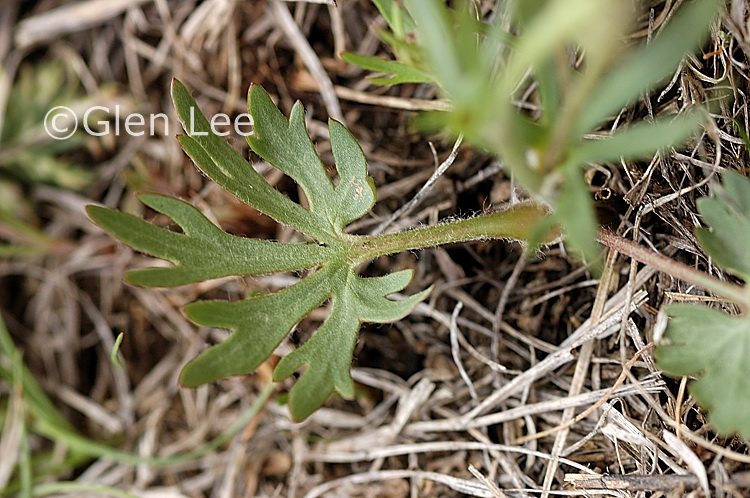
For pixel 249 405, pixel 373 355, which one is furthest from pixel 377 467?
pixel 249 405

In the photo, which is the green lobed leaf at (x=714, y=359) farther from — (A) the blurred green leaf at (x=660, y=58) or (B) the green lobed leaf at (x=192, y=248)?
(B) the green lobed leaf at (x=192, y=248)

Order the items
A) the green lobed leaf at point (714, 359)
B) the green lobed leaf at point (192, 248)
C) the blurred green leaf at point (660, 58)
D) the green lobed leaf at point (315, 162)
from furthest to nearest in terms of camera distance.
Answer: the green lobed leaf at point (315, 162)
the green lobed leaf at point (192, 248)
the green lobed leaf at point (714, 359)
the blurred green leaf at point (660, 58)

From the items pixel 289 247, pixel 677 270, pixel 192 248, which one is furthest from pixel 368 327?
pixel 677 270

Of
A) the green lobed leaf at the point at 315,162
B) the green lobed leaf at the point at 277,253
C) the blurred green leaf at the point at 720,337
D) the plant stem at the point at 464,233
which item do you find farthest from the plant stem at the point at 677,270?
the green lobed leaf at the point at 315,162

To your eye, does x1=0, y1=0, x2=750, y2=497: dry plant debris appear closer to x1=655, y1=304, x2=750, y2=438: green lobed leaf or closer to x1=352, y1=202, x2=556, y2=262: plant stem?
x1=655, y1=304, x2=750, y2=438: green lobed leaf

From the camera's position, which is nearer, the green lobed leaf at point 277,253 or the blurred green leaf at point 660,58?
the blurred green leaf at point 660,58

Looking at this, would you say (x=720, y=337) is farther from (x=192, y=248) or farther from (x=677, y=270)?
(x=192, y=248)

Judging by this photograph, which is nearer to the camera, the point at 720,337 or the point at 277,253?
the point at 720,337
